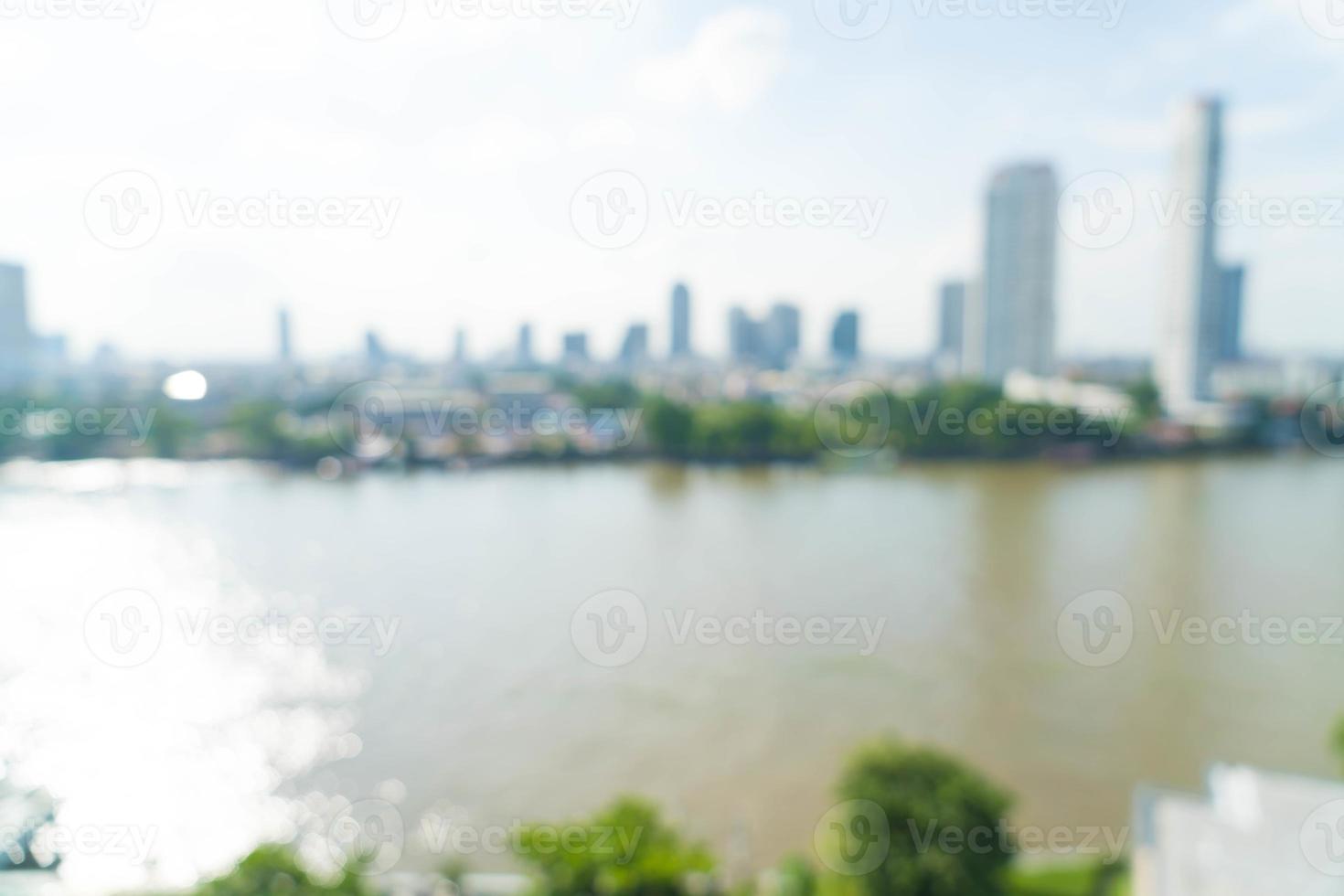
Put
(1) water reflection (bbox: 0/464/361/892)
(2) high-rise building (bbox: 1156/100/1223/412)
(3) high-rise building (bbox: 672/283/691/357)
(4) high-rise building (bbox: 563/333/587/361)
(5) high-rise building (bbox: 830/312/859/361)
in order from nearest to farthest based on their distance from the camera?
(1) water reflection (bbox: 0/464/361/892), (2) high-rise building (bbox: 1156/100/1223/412), (3) high-rise building (bbox: 672/283/691/357), (4) high-rise building (bbox: 563/333/587/361), (5) high-rise building (bbox: 830/312/859/361)

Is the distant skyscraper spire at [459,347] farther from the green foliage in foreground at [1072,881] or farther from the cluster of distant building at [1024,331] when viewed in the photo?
the green foliage in foreground at [1072,881]

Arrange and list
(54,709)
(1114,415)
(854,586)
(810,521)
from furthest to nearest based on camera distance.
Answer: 1. (1114,415)
2. (810,521)
3. (854,586)
4. (54,709)

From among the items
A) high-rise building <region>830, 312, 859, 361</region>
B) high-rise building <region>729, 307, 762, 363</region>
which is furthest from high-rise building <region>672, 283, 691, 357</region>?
high-rise building <region>830, 312, 859, 361</region>

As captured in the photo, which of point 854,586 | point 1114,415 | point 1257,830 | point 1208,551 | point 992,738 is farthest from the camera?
point 1114,415

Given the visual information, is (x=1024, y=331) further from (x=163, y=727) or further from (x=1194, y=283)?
(x=163, y=727)

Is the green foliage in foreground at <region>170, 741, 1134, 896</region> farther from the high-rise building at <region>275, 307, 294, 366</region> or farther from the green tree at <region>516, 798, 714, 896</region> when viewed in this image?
the high-rise building at <region>275, 307, 294, 366</region>

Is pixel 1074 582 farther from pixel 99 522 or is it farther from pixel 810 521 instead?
pixel 99 522

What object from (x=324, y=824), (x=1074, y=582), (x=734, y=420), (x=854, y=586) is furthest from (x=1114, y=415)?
(x=324, y=824)
